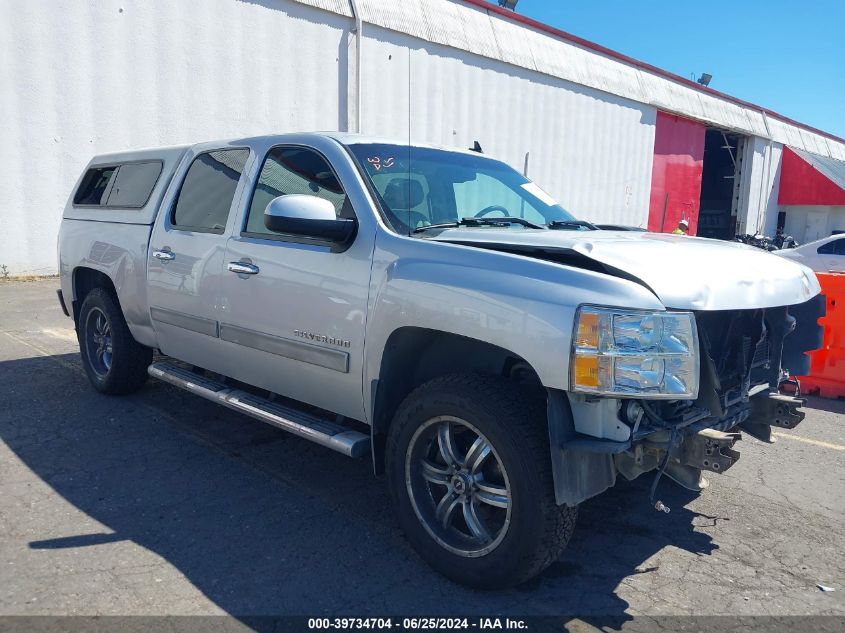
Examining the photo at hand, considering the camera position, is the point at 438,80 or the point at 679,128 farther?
the point at 679,128

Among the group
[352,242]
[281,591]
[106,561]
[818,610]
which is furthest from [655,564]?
[106,561]

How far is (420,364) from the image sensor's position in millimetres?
3402

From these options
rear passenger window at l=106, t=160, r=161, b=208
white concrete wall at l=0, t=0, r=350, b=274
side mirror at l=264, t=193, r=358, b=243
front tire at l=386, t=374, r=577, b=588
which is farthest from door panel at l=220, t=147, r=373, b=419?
white concrete wall at l=0, t=0, r=350, b=274

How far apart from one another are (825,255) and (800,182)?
19.8 m

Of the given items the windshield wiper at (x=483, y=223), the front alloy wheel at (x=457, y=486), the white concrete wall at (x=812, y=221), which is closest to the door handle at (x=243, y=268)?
the windshield wiper at (x=483, y=223)

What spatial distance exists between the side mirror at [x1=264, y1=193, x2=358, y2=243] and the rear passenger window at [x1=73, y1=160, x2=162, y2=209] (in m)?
2.27

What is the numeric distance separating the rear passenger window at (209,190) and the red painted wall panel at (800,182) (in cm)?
3239

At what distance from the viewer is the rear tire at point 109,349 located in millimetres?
5340

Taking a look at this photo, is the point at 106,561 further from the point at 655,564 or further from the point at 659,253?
the point at 659,253

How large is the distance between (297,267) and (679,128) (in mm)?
24706

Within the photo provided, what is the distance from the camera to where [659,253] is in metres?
2.93

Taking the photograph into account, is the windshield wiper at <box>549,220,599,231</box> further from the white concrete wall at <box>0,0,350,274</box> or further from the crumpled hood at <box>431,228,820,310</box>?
the white concrete wall at <box>0,0,350,274</box>

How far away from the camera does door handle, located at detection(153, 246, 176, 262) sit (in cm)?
457

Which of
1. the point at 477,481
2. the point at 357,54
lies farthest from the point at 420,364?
the point at 357,54
